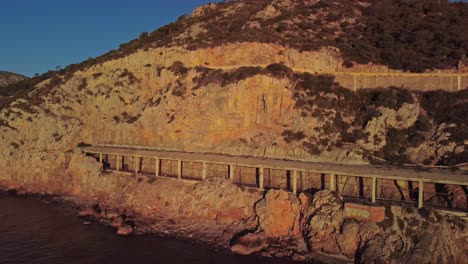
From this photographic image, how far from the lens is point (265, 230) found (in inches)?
1166

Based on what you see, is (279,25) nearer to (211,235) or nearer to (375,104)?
(375,104)

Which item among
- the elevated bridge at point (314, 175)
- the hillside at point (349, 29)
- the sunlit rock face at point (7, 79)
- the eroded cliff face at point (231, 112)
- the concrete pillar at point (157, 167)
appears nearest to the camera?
the elevated bridge at point (314, 175)

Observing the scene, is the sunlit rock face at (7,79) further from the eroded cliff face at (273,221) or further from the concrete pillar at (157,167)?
the concrete pillar at (157,167)

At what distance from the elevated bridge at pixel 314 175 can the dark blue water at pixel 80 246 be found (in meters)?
8.48

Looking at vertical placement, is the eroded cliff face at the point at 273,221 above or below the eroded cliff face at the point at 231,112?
below

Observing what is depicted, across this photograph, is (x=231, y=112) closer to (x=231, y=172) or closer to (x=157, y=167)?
(x=231, y=172)

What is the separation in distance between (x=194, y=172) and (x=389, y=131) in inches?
884

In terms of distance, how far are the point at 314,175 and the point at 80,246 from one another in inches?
905

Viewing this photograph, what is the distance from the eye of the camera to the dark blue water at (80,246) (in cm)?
2691

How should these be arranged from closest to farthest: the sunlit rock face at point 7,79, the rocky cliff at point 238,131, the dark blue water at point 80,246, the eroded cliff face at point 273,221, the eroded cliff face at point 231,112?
the eroded cliff face at point 273,221 → the dark blue water at point 80,246 → the rocky cliff at point 238,131 → the eroded cliff face at point 231,112 → the sunlit rock face at point 7,79

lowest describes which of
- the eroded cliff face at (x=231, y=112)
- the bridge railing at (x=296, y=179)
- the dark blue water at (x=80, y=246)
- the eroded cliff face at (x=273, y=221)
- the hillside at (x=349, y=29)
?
the dark blue water at (x=80, y=246)

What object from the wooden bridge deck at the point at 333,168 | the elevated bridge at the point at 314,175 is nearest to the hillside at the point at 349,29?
the wooden bridge deck at the point at 333,168

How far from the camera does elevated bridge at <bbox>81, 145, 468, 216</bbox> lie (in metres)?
27.4

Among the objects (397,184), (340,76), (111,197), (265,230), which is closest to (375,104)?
(340,76)
